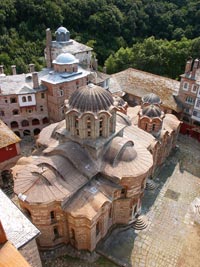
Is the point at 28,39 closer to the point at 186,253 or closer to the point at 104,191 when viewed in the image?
the point at 104,191

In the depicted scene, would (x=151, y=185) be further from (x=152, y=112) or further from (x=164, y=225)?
(x=152, y=112)

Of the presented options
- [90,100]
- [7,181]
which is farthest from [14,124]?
[90,100]

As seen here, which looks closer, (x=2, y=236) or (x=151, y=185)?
(x=2, y=236)

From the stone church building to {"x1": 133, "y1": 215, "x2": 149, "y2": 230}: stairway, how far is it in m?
0.95

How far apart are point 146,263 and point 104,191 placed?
9.85 metres

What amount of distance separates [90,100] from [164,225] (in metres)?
19.7

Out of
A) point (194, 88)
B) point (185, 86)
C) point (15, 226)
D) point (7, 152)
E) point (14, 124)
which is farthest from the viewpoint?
point (185, 86)

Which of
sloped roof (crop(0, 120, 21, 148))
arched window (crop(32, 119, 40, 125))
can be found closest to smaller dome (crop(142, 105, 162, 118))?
sloped roof (crop(0, 120, 21, 148))

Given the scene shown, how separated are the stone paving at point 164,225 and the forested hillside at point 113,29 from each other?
36956mm

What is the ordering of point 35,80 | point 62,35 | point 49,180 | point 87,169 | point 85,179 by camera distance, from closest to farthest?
1. point 49,180
2. point 85,179
3. point 87,169
4. point 35,80
5. point 62,35

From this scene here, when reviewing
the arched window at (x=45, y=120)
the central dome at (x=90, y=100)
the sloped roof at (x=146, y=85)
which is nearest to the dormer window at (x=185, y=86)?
the sloped roof at (x=146, y=85)

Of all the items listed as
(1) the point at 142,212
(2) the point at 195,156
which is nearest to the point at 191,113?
(2) the point at 195,156

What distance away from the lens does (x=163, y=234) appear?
3434 cm

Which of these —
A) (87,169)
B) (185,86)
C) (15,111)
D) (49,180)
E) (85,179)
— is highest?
(185,86)
